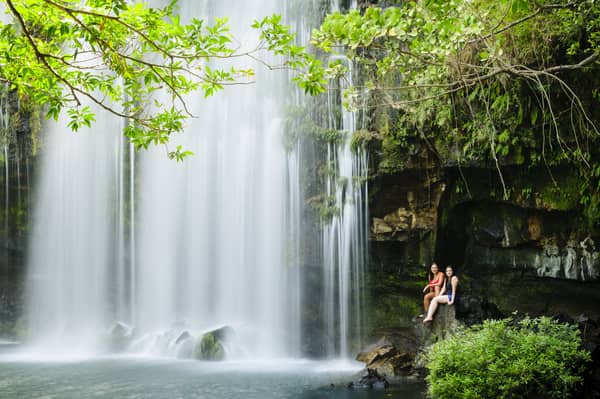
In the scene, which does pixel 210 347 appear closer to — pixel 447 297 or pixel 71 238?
pixel 447 297

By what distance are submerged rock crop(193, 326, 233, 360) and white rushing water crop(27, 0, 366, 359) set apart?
14.5 inches

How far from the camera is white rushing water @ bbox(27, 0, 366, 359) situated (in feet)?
49.1

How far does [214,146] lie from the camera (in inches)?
705

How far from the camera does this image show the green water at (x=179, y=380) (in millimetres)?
10102

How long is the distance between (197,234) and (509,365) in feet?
41.1

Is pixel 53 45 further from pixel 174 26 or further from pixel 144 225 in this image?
pixel 144 225

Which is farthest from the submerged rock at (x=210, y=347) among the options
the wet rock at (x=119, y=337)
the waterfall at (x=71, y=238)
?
the waterfall at (x=71, y=238)

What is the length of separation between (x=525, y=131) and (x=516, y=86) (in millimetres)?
1002

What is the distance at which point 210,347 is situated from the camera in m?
14.1

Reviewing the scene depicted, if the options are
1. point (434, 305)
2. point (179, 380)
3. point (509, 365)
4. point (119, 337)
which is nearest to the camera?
point (509, 365)

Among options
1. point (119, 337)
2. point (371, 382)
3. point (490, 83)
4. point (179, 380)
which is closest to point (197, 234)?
point (119, 337)

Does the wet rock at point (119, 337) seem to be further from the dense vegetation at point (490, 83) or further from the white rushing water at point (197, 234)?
the dense vegetation at point (490, 83)

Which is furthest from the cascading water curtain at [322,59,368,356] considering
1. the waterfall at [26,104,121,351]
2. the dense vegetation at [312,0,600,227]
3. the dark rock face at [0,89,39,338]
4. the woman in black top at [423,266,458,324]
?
the dark rock face at [0,89,39,338]

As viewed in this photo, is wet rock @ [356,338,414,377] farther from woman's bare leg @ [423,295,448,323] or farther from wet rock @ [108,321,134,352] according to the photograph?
wet rock @ [108,321,134,352]
